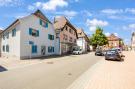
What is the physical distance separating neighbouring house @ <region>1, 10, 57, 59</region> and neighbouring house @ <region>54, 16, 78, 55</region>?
490cm

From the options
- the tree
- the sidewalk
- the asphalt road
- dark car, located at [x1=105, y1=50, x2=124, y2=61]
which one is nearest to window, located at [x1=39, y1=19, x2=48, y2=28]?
dark car, located at [x1=105, y1=50, x2=124, y2=61]

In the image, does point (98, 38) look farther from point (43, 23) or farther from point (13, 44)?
point (13, 44)

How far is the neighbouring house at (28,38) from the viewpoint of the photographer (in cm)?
2695

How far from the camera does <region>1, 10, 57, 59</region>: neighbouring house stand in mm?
26948

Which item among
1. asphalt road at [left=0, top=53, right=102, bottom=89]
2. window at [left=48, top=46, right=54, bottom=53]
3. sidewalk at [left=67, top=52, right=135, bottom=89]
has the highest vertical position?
window at [left=48, top=46, right=54, bottom=53]

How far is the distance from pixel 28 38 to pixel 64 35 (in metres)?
15.9

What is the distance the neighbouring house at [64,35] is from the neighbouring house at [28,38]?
16.1 ft

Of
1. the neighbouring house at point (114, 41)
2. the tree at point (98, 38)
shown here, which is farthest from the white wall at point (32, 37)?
the neighbouring house at point (114, 41)

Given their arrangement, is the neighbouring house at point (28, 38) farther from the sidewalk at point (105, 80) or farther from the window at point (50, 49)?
the sidewalk at point (105, 80)

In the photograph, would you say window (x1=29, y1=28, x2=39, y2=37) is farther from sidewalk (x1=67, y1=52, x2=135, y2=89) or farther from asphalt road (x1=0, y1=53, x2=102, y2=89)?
sidewalk (x1=67, y1=52, x2=135, y2=89)

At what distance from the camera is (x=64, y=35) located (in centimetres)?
4294

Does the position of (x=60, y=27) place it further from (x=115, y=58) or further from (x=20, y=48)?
(x=115, y=58)

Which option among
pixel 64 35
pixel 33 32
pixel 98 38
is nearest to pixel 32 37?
pixel 33 32

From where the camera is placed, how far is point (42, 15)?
3300 centimetres
